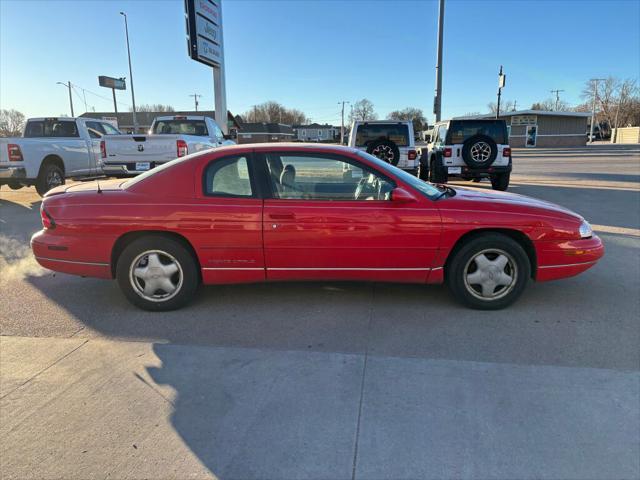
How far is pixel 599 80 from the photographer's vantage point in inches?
3435

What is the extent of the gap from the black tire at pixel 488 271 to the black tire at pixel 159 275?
235 cm

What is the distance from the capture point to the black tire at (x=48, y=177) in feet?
35.4

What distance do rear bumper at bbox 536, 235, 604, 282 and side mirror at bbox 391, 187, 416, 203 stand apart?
124 cm

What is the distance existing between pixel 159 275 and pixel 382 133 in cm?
848

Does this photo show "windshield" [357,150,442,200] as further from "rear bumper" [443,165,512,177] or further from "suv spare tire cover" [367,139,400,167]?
"rear bumper" [443,165,512,177]

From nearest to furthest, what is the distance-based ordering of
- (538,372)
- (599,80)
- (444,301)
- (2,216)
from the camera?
(538,372) < (444,301) < (2,216) < (599,80)

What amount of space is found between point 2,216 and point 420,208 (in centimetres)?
891

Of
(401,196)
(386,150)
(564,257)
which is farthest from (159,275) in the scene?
(386,150)

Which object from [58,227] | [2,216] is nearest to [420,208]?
[58,227]

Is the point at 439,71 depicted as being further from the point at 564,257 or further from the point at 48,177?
the point at 564,257

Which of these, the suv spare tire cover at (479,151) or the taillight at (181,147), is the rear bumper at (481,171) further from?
the taillight at (181,147)

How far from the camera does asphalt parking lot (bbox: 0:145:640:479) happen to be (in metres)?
2.26

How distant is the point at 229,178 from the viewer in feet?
13.2

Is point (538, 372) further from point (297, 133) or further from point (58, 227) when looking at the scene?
point (297, 133)
